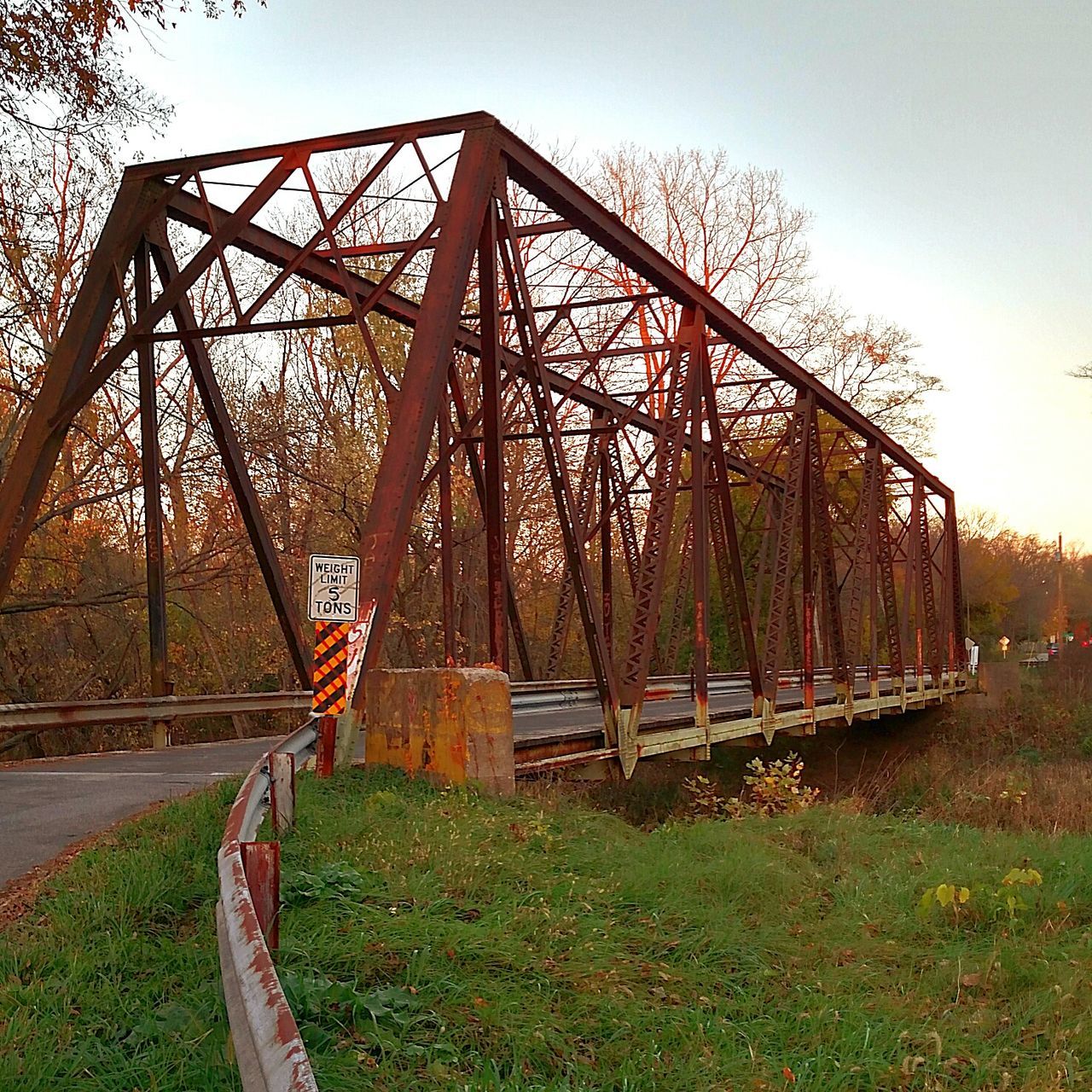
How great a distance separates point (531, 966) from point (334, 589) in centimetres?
435

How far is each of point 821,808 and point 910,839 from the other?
1.57m

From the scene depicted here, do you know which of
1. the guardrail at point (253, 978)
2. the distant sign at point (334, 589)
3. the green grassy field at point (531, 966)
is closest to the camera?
the guardrail at point (253, 978)

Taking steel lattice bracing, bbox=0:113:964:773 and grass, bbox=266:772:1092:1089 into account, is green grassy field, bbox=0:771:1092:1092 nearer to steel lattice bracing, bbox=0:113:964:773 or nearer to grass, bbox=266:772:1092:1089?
grass, bbox=266:772:1092:1089

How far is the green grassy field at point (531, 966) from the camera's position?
4.25m

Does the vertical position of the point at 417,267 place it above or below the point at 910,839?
above

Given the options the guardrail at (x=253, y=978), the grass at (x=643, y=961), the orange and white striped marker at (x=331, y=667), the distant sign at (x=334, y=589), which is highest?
the distant sign at (x=334, y=589)

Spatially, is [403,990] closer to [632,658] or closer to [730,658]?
[632,658]

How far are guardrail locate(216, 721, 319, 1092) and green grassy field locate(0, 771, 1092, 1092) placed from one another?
48 cm

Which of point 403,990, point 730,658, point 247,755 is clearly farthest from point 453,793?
point 730,658

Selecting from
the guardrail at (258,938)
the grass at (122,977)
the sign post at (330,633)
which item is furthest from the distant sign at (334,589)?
the grass at (122,977)

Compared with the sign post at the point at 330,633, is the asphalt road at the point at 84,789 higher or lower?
lower

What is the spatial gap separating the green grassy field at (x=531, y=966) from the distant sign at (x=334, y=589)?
4.09 feet

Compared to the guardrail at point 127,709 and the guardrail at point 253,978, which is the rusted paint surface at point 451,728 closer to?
the guardrail at point 253,978

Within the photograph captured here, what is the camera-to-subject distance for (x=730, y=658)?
3356 centimetres
